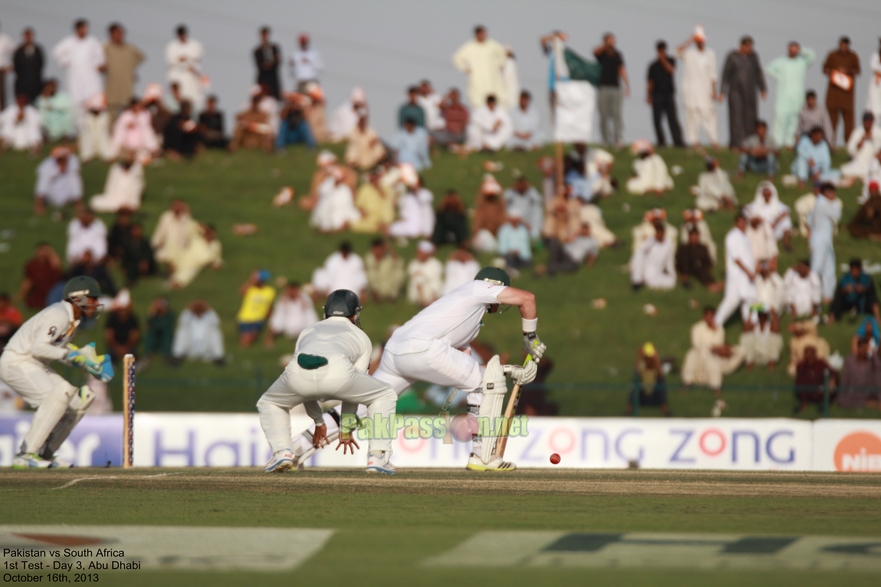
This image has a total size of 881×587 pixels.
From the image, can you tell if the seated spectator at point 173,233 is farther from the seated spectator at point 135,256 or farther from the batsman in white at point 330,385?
the batsman in white at point 330,385

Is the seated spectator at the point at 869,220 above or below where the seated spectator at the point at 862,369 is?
above

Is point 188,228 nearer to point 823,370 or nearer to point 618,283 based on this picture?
point 618,283

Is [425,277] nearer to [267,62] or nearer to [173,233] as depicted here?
[173,233]

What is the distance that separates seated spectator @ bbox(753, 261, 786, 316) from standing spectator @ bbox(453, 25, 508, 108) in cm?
856

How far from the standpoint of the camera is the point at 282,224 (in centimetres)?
2633

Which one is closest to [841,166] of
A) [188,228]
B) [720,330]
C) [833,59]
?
[833,59]

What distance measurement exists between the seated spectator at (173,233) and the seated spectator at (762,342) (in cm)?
1103

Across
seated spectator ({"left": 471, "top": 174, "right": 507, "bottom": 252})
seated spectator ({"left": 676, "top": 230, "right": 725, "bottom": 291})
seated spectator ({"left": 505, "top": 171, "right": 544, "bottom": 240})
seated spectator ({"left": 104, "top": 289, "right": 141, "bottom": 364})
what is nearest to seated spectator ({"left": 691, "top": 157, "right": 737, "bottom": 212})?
seated spectator ({"left": 676, "top": 230, "right": 725, "bottom": 291})

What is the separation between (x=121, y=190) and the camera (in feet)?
84.7

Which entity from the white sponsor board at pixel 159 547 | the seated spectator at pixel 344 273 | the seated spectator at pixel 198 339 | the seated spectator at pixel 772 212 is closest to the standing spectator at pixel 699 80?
the seated spectator at pixel 772 212

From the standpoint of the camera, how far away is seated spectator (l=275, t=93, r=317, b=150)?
93.1 ft

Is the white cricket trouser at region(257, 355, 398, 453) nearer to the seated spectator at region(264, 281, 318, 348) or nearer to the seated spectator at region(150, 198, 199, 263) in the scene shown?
the seated spectator at region(264, 281, 318, 348)

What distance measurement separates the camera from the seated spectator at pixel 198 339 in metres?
21.2

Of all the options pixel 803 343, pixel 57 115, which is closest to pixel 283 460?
pixel 803 343
